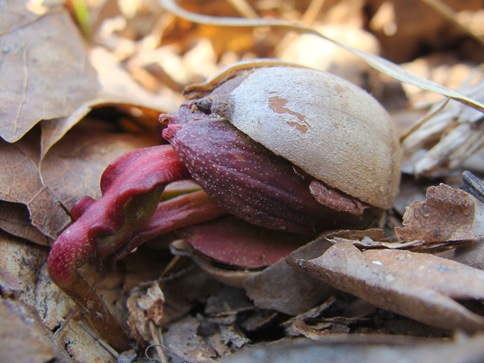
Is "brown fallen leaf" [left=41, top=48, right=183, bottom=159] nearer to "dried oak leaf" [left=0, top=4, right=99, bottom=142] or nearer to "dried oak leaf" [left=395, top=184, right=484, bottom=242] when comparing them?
"dried oak leaf" [left=0, top=4, right=99, bottom=142]

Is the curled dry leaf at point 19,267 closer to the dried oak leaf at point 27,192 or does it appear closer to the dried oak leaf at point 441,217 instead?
the dried oak leaf at point 27,192

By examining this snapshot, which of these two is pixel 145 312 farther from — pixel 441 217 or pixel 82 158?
pixel 441 217

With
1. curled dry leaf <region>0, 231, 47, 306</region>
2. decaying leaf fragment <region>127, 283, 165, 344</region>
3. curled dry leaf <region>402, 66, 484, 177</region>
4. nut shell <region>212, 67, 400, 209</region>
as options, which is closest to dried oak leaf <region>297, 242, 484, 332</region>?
nut shell <region>212, 67, 400, 209</region>

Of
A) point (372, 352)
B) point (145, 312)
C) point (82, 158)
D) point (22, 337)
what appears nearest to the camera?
point (372, 352)

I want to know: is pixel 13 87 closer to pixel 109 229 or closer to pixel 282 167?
pixel 109 229

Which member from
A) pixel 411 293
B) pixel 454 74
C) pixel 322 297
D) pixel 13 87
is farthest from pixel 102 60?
pixel 454 74

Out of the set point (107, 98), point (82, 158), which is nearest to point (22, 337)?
point (82, 158)

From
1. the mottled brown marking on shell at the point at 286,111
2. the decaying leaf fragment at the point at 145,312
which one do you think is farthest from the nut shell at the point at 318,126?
the decaying leaf fragment at the point at 145,312
